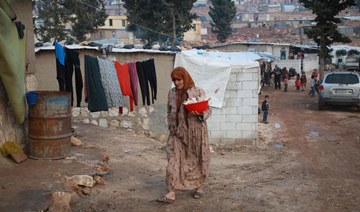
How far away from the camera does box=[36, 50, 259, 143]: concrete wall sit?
388 inches

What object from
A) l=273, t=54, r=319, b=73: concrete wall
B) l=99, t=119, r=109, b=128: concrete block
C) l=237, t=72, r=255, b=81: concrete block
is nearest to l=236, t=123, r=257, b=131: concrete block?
l=237, t=72, r=255, b=81: concrete block

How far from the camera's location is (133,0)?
104ft

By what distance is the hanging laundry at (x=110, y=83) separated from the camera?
8.27 meters

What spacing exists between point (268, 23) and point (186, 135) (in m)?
83.0

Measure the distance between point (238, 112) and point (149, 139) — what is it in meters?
2.21

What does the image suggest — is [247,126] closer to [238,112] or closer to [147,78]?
[238,112]

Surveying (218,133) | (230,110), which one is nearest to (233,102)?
(230,110)

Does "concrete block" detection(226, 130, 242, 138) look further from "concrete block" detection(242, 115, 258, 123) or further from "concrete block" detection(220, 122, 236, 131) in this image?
"concrete block" detection(242, 115, 258, 123)

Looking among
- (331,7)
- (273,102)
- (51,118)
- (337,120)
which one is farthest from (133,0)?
(51,118)

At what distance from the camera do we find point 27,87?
650cm

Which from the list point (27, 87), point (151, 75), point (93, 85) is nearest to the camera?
point (27, 87)

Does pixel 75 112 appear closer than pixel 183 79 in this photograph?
No

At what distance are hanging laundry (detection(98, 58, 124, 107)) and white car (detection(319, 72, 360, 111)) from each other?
9110 mm

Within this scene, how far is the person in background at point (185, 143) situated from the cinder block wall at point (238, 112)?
16.5ft
